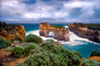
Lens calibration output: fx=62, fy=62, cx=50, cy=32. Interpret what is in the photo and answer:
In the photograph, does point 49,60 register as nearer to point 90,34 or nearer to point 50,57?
point 50,57

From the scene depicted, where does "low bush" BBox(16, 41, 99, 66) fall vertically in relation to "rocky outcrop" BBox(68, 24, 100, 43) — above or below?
above

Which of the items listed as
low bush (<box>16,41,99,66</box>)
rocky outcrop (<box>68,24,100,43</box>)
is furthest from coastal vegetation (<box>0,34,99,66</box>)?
rocky outcrop (<box>68,24,100,43</box>)

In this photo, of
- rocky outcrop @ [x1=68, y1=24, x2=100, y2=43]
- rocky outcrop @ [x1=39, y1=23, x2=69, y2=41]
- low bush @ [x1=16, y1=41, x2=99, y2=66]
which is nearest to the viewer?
low bush @ [x1=16, y1=41, x2=99, y2=66]

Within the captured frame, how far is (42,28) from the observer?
36875 millimetres

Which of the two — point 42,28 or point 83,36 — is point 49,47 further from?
point 83,36

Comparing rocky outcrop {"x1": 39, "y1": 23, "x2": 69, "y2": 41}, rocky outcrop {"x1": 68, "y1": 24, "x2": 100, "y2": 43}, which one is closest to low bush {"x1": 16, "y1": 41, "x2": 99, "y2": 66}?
rocky outcrop {"x1": 39, "y1": 23, "x2": 69, "y2": 41}

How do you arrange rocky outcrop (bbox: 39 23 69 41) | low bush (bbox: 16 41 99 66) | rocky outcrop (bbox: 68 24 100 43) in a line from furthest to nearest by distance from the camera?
rocky outcrop (bbox: 68 24 100 43), rocky outcrop (bbox: 39 23 69 41), low bush (bbox: 16 41 99 66)

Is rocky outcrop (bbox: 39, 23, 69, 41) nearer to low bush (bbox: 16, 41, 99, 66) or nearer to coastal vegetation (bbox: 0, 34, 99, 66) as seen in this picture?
coastal vegetation (bbox: 0, 34, 99, 66)

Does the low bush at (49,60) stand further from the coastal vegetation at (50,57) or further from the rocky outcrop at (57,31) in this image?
the rocky outcrop at (57,31)

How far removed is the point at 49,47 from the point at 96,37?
116 ft

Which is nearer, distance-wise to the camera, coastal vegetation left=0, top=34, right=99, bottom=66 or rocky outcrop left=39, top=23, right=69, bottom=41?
coastal vegetation left=0, top=34, right=99, bottom=66


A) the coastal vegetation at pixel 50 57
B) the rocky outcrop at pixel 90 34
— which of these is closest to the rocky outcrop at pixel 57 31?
the rocky outcrop at pixel 90 34

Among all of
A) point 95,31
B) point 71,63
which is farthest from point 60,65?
point 95,31

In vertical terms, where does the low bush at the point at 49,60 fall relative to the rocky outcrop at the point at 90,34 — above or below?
above
